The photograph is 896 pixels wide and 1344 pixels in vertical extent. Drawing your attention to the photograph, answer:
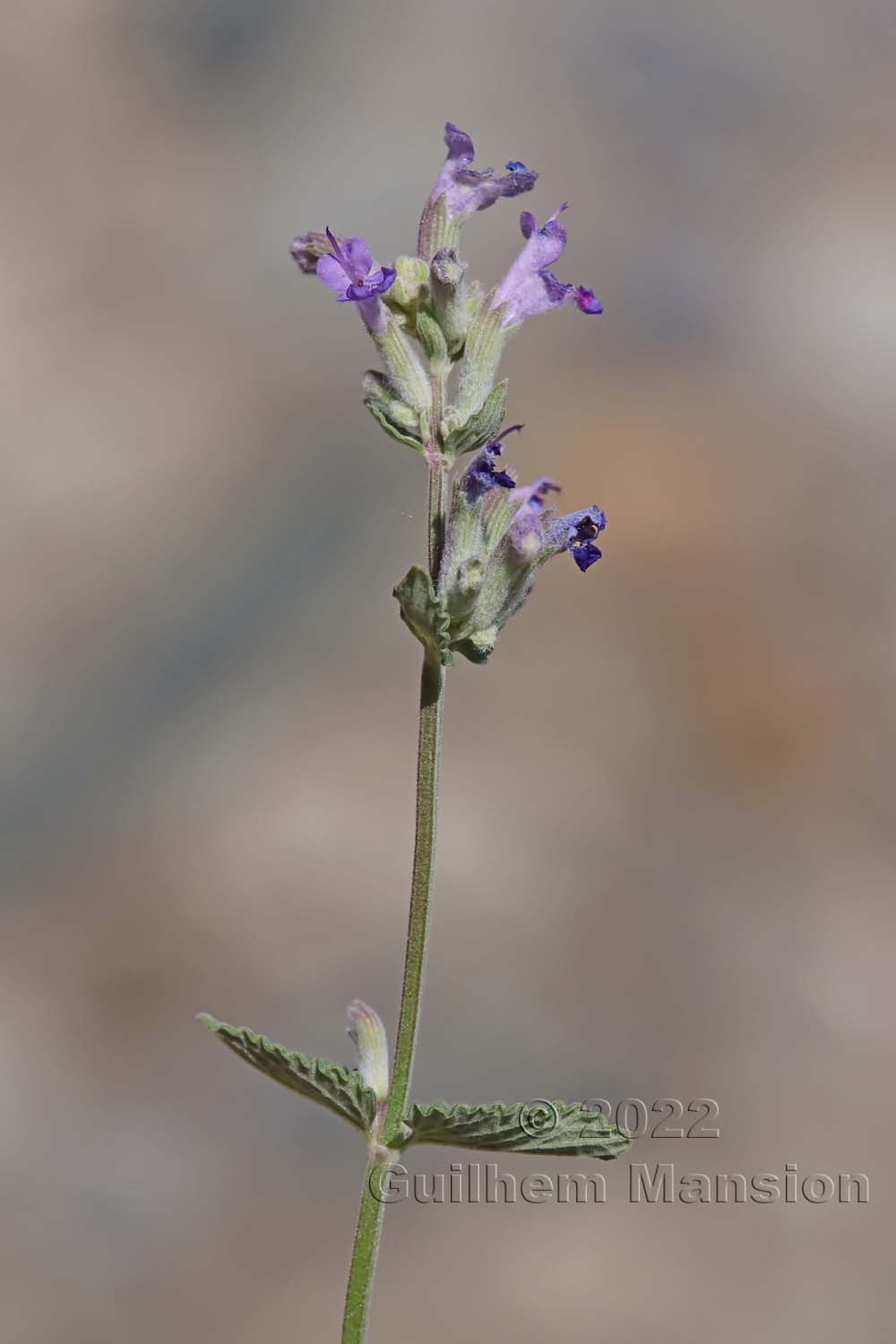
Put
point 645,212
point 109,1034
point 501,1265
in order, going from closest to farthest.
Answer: point 501,1265, point 109,1034, point 645,212

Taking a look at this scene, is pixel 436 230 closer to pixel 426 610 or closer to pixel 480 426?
pixel 480 426

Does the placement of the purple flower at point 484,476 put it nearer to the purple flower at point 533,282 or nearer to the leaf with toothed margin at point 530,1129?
the purple flower at point 533,282

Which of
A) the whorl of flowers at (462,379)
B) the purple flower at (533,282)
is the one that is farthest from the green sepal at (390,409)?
the purple flower at (533,282)

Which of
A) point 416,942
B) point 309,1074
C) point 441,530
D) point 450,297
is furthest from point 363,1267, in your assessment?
point 450,297

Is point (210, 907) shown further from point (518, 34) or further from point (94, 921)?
point (518, 34)

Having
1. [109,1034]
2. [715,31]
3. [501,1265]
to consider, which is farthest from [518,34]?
[501,1265]
